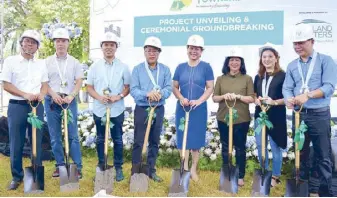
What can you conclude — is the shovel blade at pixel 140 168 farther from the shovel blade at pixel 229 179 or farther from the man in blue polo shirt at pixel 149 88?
the shovel blade at pixel 229 179

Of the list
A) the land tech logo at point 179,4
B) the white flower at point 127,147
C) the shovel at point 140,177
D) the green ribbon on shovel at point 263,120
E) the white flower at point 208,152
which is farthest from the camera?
the land tech logo at point 179,4

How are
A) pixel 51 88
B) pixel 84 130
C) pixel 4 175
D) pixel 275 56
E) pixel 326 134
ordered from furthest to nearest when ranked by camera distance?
1. pixel 84 130
2. pixel 4 175
3. pixel 51 88
4. pixel 275 56
5. pixel 326 134

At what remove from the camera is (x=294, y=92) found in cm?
379

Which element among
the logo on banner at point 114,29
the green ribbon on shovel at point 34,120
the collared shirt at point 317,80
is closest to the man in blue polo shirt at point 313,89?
the collared shirt at point 317,80

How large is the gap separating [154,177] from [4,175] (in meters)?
1.96

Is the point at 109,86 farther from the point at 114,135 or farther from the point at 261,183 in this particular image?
the point at 261,183

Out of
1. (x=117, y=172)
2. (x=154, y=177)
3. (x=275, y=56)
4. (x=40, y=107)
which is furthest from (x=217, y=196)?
(x=40, y=107)

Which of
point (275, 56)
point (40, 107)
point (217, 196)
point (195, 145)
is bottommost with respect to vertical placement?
point (217, 196)

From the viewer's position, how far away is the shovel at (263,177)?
3963mm

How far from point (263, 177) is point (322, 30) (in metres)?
3.03

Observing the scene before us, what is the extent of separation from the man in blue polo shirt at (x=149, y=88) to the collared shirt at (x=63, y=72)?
2.36 feet

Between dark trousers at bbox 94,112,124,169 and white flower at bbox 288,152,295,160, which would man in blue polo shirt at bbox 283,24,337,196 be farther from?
dark trousers at bbox 94,112,124,169

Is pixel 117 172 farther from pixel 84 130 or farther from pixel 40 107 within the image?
pixel 84 130

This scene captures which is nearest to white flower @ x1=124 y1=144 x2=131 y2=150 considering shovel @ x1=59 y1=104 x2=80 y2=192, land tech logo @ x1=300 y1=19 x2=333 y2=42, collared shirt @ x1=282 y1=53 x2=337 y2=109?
shovel @ x1=59 y1=104 x2=80 y2=192
